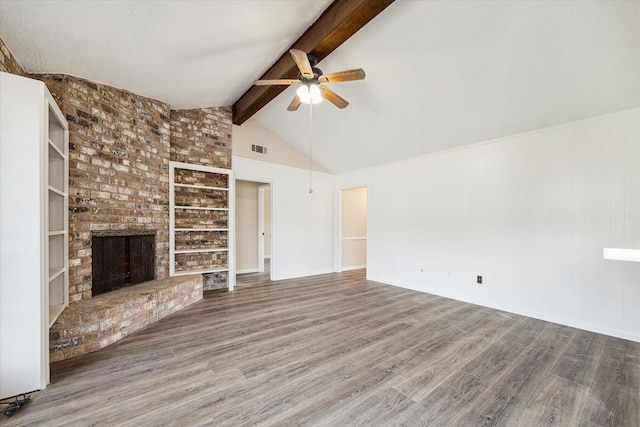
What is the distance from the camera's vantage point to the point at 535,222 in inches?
138

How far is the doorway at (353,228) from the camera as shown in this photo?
6711mm

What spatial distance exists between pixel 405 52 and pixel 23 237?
3.83 metres

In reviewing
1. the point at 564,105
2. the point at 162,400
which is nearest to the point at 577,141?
the point at 564,105

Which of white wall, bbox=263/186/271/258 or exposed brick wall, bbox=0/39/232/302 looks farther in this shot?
white wall, bbox=263/186/271/258

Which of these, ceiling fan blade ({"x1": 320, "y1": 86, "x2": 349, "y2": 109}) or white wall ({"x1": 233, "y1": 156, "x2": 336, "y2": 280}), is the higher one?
ceiling fan blade ({"x1": 320, "y1": 86, "x2": 349, "y2": 109})

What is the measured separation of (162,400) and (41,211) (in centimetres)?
166

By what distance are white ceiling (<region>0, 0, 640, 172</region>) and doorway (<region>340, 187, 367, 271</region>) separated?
9.92 ft

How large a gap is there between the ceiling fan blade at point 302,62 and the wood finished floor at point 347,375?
2.82 m

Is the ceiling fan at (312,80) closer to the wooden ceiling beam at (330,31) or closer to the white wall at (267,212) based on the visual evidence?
the wooden ceiling beam at (330,31)

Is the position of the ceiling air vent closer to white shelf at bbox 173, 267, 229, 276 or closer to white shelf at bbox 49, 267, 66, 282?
white shelf at bbox 173, 267, 229, 276

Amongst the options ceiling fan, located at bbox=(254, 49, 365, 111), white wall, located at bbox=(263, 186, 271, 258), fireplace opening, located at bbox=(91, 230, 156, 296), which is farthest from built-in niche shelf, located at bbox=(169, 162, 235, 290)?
ceiling fan, located at bbox=(254, 49, 365, 111)

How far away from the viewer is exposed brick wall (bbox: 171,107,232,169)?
14.9 feet

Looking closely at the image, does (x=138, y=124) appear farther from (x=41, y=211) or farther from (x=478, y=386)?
(x=478, y=386)

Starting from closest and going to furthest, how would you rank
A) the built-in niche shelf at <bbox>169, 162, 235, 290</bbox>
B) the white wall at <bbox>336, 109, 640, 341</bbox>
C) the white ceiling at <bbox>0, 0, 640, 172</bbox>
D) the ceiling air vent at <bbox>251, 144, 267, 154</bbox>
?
the white ceiling at <bbox>0, 0, 640, 172</bbox>
the white wall at <bbox>336, 109, 640, 341</bbox>
the built-in niche shelf at <bbox>169, 162, 235, 290</bbox>
the ceiling air vent at <bbox>251, 144, 267, 154</bbox>
